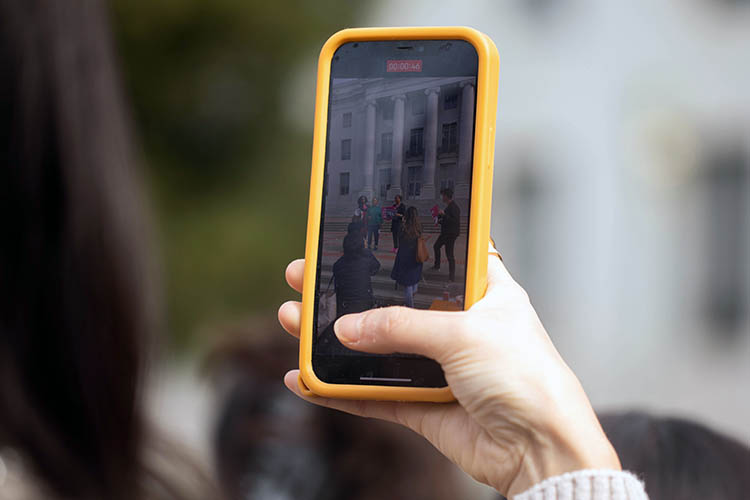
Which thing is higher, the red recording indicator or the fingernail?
the red recording indicator

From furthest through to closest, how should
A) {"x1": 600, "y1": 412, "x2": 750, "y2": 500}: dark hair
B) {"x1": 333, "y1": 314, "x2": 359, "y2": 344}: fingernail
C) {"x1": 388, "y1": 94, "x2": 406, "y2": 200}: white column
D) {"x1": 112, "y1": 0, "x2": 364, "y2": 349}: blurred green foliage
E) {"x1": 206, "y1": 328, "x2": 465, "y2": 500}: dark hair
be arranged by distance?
{"x1": 112, "y1": 0, "x2": 364, "y2": 349}: blurred green foliage, {"x1": 206, "y1": 328, "x2": 465, "y2": 500}: dark hair, {"x1": 600, "y1": 412, "x2": 750, "y2": 500}: dark hair, {"x1": 388, "y1": 94, "x2": 406, "y2": 200}: white column, {"x1": 333, "y1": 314, "x2": 359, "y2": 344}: fingernail

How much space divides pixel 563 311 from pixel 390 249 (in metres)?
10.8

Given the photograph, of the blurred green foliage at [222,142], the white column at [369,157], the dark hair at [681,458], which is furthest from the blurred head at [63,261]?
the blurred green foliage at [222,142]

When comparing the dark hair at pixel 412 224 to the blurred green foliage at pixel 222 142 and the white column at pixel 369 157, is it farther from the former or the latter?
the blurred green foliage at pixel 222 142

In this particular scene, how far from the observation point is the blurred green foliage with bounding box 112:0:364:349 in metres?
10.1

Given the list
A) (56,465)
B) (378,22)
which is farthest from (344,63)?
(378,22)

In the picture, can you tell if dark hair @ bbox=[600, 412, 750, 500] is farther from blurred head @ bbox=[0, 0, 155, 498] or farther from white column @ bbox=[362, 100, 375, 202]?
blurred head @ bbox=[0, 0, 155, 498]

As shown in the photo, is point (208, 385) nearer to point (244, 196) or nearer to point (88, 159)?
point (88, 159)

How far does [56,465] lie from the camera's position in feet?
3.67

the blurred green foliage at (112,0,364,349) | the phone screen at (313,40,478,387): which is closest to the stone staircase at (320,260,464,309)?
the phone screen at (313,40,478,387)

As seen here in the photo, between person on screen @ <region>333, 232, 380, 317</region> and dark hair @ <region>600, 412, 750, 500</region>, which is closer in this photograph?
person on screen @ <region>333, 232, 380, 317</region>

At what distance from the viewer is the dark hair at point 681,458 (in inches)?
75.6

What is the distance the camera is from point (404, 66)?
1.55 meters

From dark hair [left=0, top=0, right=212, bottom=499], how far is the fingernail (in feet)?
1.25
